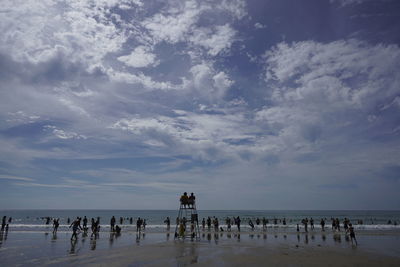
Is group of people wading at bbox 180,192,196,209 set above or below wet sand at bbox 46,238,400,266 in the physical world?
above

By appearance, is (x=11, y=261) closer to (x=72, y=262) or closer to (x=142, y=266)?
(x=72, y=262)

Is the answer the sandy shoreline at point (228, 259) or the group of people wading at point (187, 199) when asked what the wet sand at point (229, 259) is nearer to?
the sandy shoreline at point (228, 259)

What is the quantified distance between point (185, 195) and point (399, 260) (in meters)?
16.8

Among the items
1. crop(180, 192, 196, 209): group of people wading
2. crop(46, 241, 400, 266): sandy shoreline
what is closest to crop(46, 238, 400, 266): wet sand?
crop(46, 241, 400, 266): sandy shoreline

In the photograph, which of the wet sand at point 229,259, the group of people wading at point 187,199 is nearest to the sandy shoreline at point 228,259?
the wet sand at point 229,259

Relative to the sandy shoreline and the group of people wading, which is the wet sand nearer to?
the sandy shoreline

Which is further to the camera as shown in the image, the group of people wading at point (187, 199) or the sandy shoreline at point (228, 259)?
the group of people wading at point (187, 199)

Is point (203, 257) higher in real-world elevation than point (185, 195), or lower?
lower

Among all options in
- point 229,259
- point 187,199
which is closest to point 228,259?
point 229,259

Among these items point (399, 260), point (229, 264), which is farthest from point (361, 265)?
point (229, 264)

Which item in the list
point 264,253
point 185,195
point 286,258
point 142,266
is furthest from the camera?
point 185,195

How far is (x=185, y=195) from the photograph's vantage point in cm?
2614

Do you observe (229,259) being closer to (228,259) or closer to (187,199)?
(228,259)

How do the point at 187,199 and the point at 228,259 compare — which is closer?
the point at 228,259
